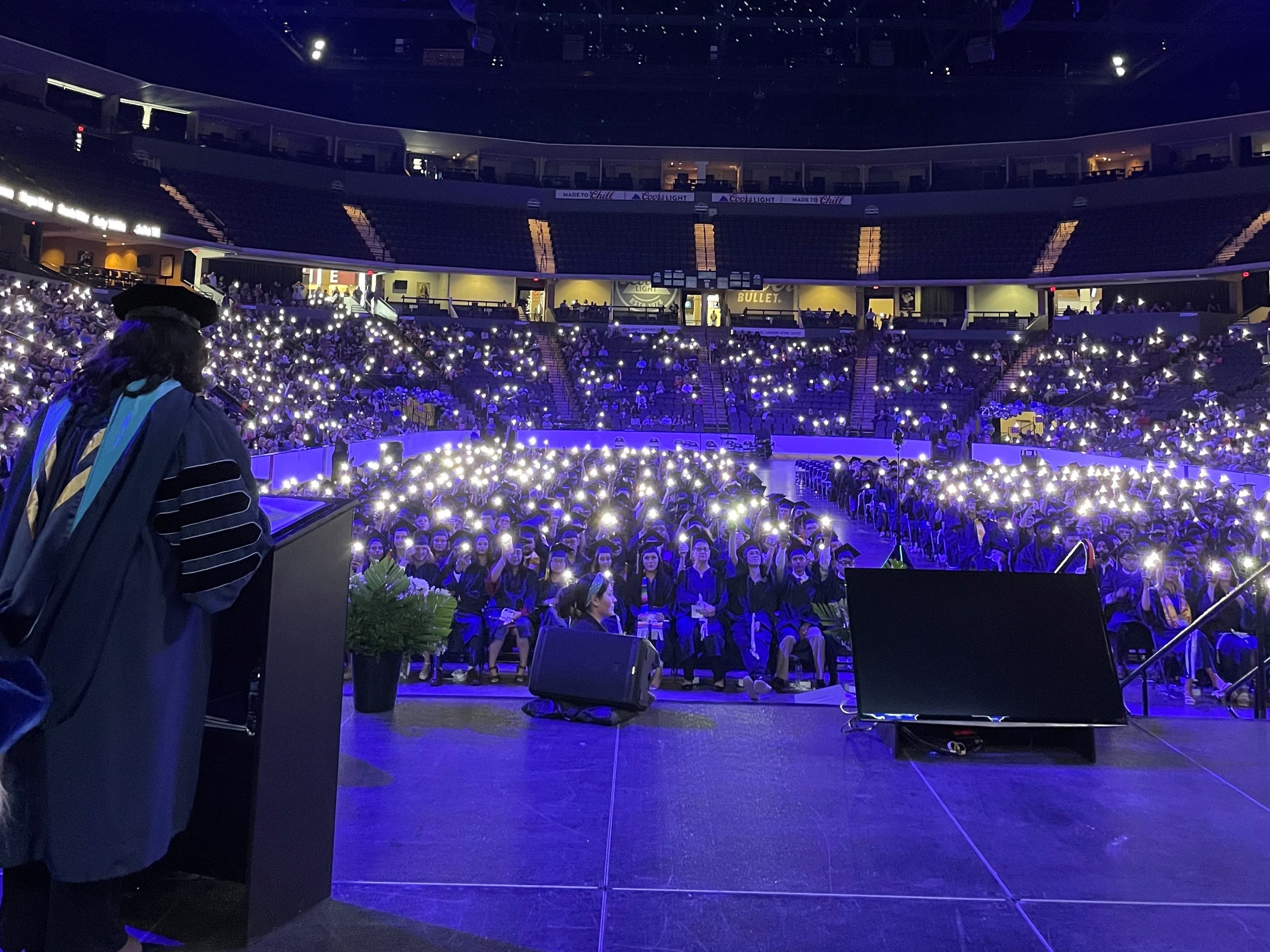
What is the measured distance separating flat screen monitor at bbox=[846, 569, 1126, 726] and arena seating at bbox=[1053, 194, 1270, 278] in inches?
1663

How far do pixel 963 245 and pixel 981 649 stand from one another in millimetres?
45664

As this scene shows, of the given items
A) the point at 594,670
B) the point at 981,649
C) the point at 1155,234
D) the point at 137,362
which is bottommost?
the point at 594,670

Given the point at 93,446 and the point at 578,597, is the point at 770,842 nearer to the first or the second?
the point at 93,446

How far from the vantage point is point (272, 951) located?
8.21ft

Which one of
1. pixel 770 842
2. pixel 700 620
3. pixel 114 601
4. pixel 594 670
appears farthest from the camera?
pixel 700 620

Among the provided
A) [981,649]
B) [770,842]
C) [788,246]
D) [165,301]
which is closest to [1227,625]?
[981,649]

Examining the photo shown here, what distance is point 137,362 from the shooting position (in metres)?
2.34

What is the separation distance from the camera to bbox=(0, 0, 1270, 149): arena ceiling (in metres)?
33.0

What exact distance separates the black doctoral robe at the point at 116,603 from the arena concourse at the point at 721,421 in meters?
0.22

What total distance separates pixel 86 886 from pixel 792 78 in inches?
1624

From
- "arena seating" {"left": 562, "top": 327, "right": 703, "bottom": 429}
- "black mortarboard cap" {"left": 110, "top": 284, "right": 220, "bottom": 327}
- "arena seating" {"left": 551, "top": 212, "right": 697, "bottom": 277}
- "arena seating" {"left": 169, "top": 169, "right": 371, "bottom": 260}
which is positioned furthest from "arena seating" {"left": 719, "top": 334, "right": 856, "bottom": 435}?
"black mortarboard cap" {"left": 110, "top": 284, "right": 220, "bottom": 327}

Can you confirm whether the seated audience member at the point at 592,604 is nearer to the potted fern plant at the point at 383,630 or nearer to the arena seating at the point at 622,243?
the potted fern plant at the point at 383,630

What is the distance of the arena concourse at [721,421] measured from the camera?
3.05m

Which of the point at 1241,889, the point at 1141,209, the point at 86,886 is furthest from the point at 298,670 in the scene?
the point at 1141,209
